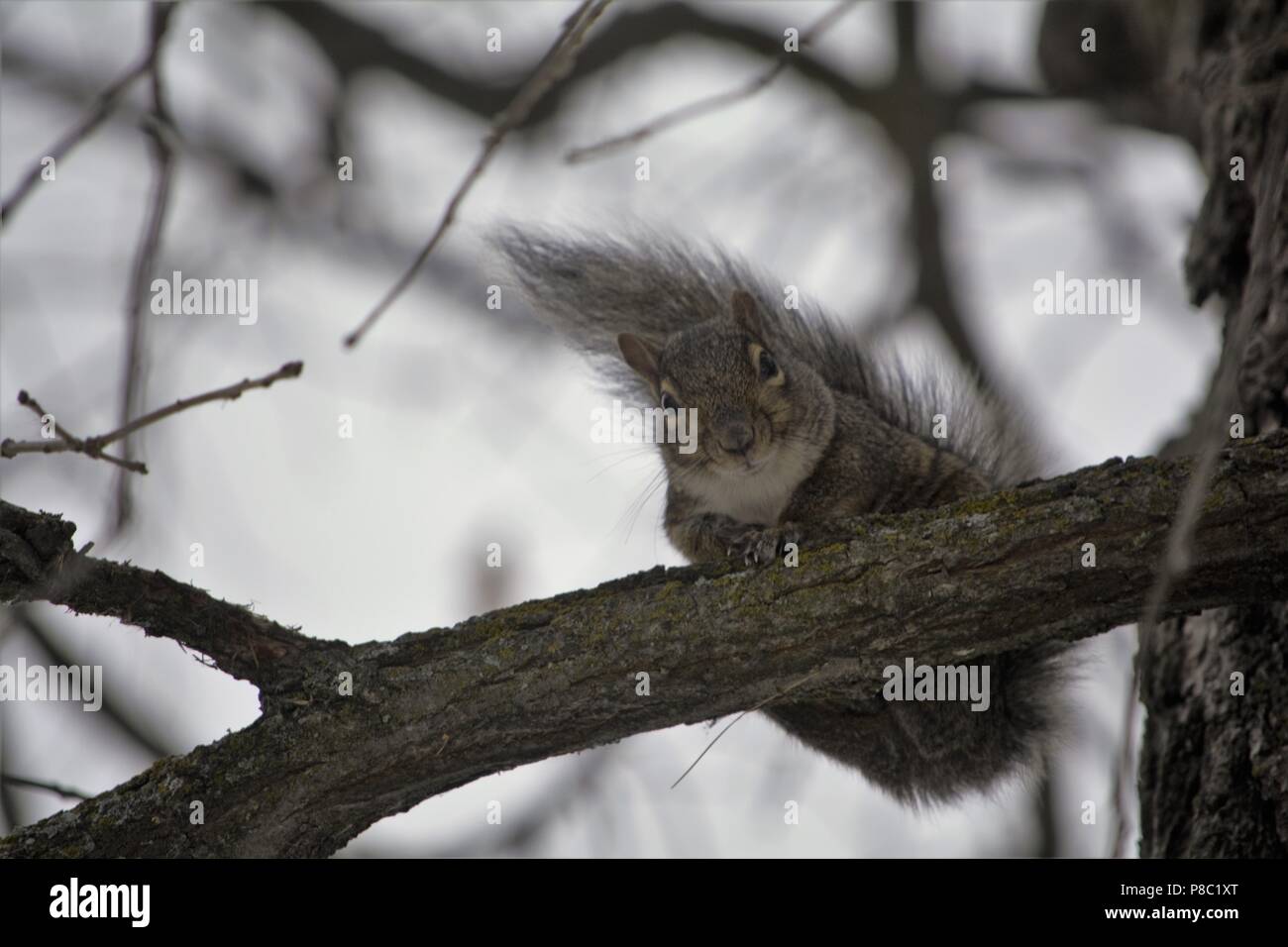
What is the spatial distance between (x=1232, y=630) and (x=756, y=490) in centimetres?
103

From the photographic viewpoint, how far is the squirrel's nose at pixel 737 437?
2.92 metres

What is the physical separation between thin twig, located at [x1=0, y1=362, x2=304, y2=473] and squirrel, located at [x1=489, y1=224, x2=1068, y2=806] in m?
1.03

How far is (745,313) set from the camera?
325cm

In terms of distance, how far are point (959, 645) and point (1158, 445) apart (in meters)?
1.49

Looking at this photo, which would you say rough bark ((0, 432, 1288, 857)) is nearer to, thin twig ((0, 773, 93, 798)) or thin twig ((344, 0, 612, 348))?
thin twig ((0, 773, 93, 798))

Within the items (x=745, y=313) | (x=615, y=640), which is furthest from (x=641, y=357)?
(x=615, y=640)

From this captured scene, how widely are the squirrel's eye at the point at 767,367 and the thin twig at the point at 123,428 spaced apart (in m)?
1.50

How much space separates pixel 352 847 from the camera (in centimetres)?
424

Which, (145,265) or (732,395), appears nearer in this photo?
(145,265)

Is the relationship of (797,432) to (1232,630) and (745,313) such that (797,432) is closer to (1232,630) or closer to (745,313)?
(745,313)

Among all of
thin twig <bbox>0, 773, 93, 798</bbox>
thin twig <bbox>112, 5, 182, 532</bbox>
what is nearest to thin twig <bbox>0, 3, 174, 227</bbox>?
thin twig <bbox>112, 5, 182, 532</bbox>

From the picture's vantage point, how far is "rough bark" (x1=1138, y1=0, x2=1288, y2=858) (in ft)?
7.97
